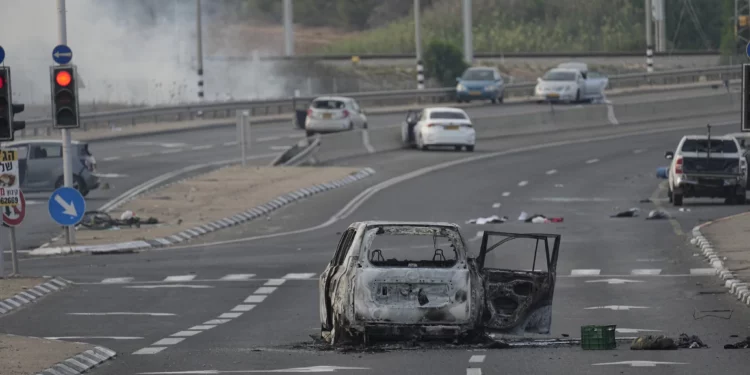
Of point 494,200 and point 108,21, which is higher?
point 108,21

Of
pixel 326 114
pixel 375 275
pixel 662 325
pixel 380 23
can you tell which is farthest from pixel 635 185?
pixel 380 23

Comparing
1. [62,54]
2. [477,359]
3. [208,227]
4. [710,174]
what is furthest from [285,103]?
[477,359]

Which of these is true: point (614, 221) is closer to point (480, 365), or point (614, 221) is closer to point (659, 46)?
point (480, 365)

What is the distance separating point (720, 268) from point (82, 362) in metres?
13.0

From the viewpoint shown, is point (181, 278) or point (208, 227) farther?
point (208, 227)

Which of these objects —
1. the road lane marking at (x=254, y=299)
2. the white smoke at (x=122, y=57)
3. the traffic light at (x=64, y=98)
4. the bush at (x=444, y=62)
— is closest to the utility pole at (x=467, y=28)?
the bush at (x=444, y=62)

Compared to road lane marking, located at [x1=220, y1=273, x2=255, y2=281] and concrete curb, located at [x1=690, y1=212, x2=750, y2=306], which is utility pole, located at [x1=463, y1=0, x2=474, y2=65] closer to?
concrete curb, located at [x1=690, y1=212, x2=750, y2=306]

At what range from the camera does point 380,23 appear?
12525 centimetres

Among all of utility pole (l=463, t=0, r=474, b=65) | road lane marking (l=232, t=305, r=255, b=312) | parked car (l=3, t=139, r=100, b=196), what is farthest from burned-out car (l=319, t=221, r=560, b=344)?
utility pole (l=463, t=0, r=474, b=65)

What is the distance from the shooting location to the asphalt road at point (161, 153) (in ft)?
130

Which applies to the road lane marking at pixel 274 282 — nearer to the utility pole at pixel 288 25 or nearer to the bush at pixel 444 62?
the bush at pixel 444 62

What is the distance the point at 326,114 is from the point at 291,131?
4734mm

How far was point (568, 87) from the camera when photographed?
71.9 metres

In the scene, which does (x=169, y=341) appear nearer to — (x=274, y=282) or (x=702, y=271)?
(x=274, y=282)
